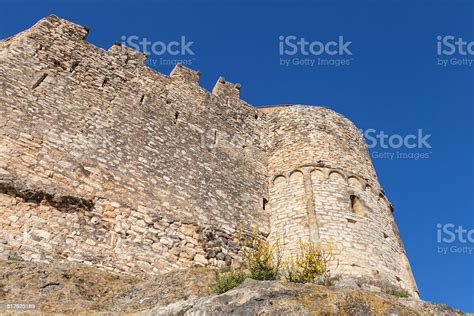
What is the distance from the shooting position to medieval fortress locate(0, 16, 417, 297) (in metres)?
7.94

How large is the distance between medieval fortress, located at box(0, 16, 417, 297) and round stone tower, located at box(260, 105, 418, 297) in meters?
0.04

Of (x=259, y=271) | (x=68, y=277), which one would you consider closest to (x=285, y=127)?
(x=259, y=271)

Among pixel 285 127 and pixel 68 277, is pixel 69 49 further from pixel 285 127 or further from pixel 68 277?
pixel 68 277

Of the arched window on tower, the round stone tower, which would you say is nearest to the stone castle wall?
the round stone tower

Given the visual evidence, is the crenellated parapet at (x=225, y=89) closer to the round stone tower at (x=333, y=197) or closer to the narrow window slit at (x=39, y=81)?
the round stone tower at (x=333, y=197)

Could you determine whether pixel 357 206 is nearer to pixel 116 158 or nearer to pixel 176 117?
pixel 176 117

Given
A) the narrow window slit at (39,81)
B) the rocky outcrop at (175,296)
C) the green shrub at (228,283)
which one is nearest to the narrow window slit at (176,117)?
the narrow window slit at (39,81)

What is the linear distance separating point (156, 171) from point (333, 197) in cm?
441

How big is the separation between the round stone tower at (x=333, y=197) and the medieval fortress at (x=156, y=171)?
4cm

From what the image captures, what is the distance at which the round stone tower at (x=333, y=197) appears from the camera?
10.1 m

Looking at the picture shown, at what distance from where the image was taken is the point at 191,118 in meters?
12.4

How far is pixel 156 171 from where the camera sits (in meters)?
10.1

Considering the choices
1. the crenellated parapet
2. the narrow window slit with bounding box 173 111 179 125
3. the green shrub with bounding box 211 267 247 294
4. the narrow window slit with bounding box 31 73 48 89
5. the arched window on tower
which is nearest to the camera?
the green shrub with bounding box 211 267 247 294

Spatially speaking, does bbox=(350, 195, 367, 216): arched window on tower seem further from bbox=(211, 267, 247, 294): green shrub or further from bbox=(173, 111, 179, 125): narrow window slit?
bbox=(211, 267, 247, 294): green shrub
